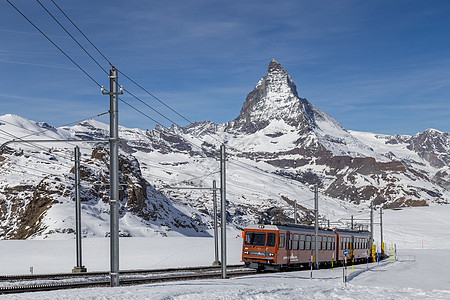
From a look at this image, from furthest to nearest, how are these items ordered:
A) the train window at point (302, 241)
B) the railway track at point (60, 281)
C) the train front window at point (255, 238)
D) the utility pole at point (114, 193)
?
the train window at point (302, 241), the train front window at point (255, 238), the railway track at point (60, 281), the utility pole at point (114, 193)

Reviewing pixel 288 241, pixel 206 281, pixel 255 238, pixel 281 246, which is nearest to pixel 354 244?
pixel 288 241

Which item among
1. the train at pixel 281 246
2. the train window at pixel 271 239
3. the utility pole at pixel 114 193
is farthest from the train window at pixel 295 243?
the utility pole at pixel 114 193

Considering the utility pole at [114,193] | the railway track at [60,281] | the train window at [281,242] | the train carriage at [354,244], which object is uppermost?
the utility pole at [114,193]

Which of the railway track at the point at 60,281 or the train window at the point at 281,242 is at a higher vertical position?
the train window at the point at 281,242

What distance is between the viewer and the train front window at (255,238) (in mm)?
39531

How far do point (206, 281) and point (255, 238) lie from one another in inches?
530

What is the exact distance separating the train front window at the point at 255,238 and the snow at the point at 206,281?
3532 millimetres

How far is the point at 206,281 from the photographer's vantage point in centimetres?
2695

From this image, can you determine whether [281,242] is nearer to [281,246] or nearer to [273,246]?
[281,246]

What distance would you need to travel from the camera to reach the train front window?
39.5m

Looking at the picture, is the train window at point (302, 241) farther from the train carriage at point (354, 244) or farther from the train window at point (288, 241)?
the train carriage at point (354, 244)

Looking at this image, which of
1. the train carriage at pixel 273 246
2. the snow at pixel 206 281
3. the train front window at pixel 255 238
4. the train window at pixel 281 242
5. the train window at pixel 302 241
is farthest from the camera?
the train window at pixel 302 241

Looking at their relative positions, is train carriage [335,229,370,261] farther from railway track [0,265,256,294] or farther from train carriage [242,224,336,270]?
railway track [0,265,256,294]

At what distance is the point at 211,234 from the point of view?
153 m
